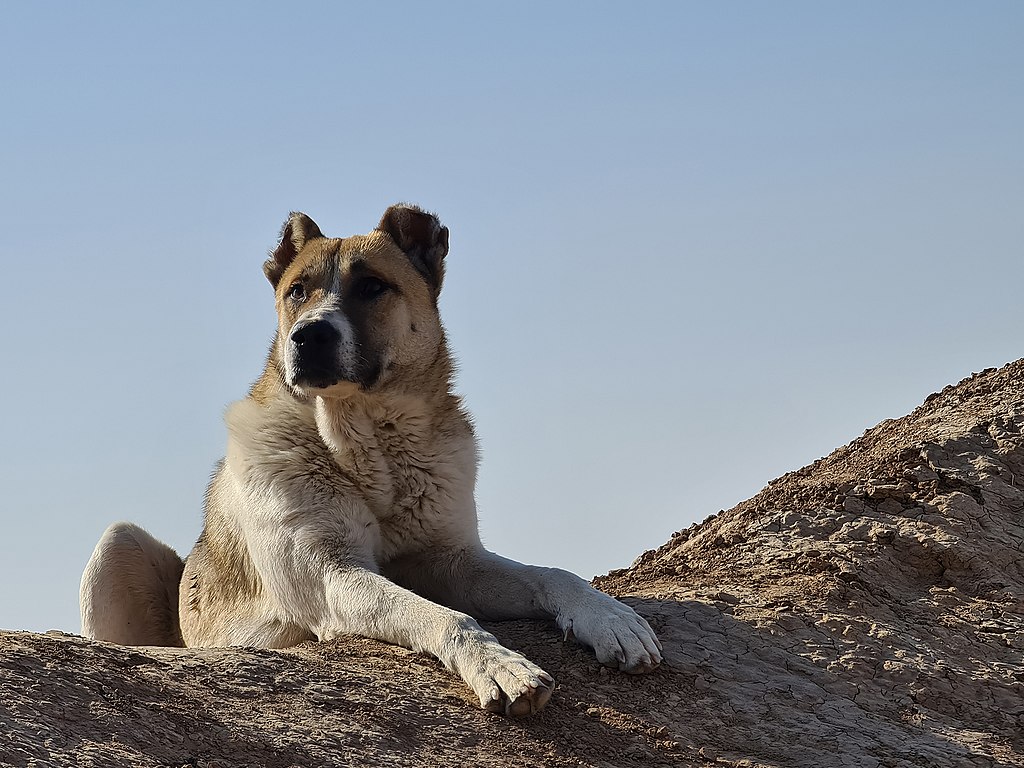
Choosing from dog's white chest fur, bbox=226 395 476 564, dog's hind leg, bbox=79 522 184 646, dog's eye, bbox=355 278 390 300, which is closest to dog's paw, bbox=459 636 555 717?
dog's white chest fur, bbox=226 395 476 564

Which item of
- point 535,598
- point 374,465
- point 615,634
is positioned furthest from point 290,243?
point 615,634

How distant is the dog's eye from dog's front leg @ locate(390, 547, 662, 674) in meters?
1.35

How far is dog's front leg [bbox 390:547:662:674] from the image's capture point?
5.22 metres

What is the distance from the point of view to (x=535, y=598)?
574cm

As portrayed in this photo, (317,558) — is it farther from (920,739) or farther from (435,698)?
(920,739)

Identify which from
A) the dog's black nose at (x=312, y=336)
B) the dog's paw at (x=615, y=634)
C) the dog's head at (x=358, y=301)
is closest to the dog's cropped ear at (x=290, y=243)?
the dog's head at (x=358, y=301)

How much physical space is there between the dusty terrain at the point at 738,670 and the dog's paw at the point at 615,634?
74 millimetres

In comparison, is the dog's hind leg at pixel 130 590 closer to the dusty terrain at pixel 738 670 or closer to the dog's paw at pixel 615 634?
the dusty terrain at pixel 738 670

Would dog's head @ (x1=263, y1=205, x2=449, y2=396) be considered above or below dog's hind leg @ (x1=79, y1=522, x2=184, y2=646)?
above

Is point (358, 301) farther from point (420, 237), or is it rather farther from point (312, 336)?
point (420, 237)

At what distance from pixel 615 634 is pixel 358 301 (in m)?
2.15

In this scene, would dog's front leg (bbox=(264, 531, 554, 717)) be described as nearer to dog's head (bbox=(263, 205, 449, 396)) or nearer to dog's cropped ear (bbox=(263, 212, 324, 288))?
dog's head (bbox=(263, 205, 449, 396))

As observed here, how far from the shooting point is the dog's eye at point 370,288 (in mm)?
6250

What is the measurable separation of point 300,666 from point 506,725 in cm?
86
